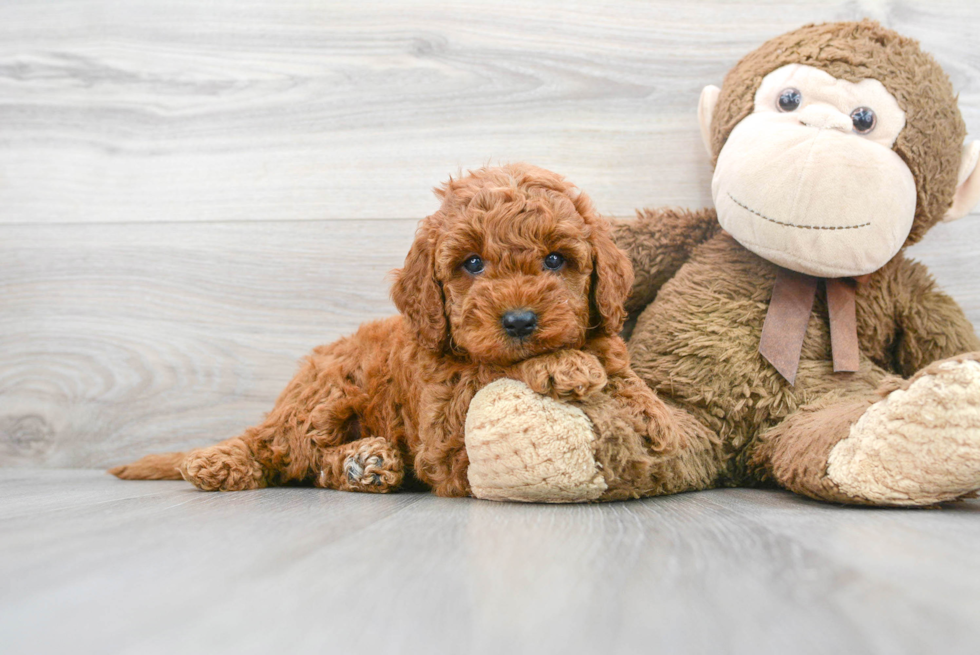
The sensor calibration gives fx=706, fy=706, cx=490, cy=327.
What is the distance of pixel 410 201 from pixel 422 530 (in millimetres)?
979

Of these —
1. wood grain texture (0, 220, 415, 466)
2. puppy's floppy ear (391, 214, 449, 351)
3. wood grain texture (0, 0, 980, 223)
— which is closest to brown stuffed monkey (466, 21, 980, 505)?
puppy's floppy ear (391, 214, 449, 351)

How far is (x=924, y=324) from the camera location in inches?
49.8

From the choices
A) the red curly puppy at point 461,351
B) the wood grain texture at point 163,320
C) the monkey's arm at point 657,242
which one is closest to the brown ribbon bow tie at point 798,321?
the monkey's arm at point 657,242

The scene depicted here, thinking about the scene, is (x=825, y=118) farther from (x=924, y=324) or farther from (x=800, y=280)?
(x=924, y=324)

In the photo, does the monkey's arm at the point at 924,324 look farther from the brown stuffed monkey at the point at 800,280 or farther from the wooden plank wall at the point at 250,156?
the wooden plank wall at the point at 250,156

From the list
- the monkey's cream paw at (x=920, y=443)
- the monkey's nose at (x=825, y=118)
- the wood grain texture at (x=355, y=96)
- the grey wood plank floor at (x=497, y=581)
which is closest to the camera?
the grey wood plank floor at (x=497, y=581)

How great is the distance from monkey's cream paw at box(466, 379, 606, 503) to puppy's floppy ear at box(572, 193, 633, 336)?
6.6 inches

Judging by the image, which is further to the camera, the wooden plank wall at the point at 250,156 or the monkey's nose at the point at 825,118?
the wooden plank wall at the point at 250,156

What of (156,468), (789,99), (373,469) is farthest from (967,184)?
(156,468)

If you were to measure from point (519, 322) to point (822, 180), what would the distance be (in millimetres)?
584

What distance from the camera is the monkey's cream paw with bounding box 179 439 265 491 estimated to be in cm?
120

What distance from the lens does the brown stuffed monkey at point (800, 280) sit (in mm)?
1091

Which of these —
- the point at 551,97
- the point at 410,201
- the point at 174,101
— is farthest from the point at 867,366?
the point at 174,101

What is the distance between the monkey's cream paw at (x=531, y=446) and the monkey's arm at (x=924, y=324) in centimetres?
70
